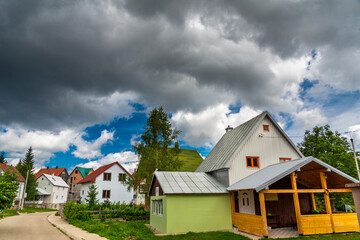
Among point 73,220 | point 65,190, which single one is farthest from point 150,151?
point 65,190

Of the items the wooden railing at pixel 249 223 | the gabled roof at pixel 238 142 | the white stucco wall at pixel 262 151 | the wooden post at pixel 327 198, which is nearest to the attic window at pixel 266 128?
the white stucco wall at pixel 262 151

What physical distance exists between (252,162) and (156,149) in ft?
35.7

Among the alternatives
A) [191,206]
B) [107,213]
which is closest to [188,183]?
[191,206]

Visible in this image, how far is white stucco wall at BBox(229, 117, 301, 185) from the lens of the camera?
1923cm

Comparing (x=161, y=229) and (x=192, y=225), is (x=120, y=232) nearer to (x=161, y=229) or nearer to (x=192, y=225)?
(x=161, y=229)

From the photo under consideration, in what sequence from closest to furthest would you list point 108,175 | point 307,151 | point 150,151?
point 150,151, point 307,151, point 108,175

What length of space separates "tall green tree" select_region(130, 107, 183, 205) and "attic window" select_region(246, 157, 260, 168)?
8575mm

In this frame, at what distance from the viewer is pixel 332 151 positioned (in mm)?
28219

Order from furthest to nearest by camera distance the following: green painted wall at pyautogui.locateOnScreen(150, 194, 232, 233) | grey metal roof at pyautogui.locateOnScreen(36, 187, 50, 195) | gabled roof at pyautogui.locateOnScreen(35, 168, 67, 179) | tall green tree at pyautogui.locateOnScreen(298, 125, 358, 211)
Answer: gabled roof at pyautogui.locateOnScreen(35, 168, 67, 179) → grey metal roof at pyautogui.locateOnScreen(36, 187, 50, 195) → tall green tree at pyautogui.locateOnScreen(298, 125, 358, 211) → green painted wall at pyautogui.locateOnScreen(150, 194, 232, 233)

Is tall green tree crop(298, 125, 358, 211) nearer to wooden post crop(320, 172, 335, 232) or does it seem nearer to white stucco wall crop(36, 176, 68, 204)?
wooden post crop(320, 172, 335, 232)

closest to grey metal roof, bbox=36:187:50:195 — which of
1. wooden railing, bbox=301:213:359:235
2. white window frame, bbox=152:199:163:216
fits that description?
white window frame, bbox=152:199:163:216

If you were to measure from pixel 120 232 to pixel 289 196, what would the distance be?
12.7 meters

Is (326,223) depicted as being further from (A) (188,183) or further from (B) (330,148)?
(B) (330,148)

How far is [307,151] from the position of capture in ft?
98.7
